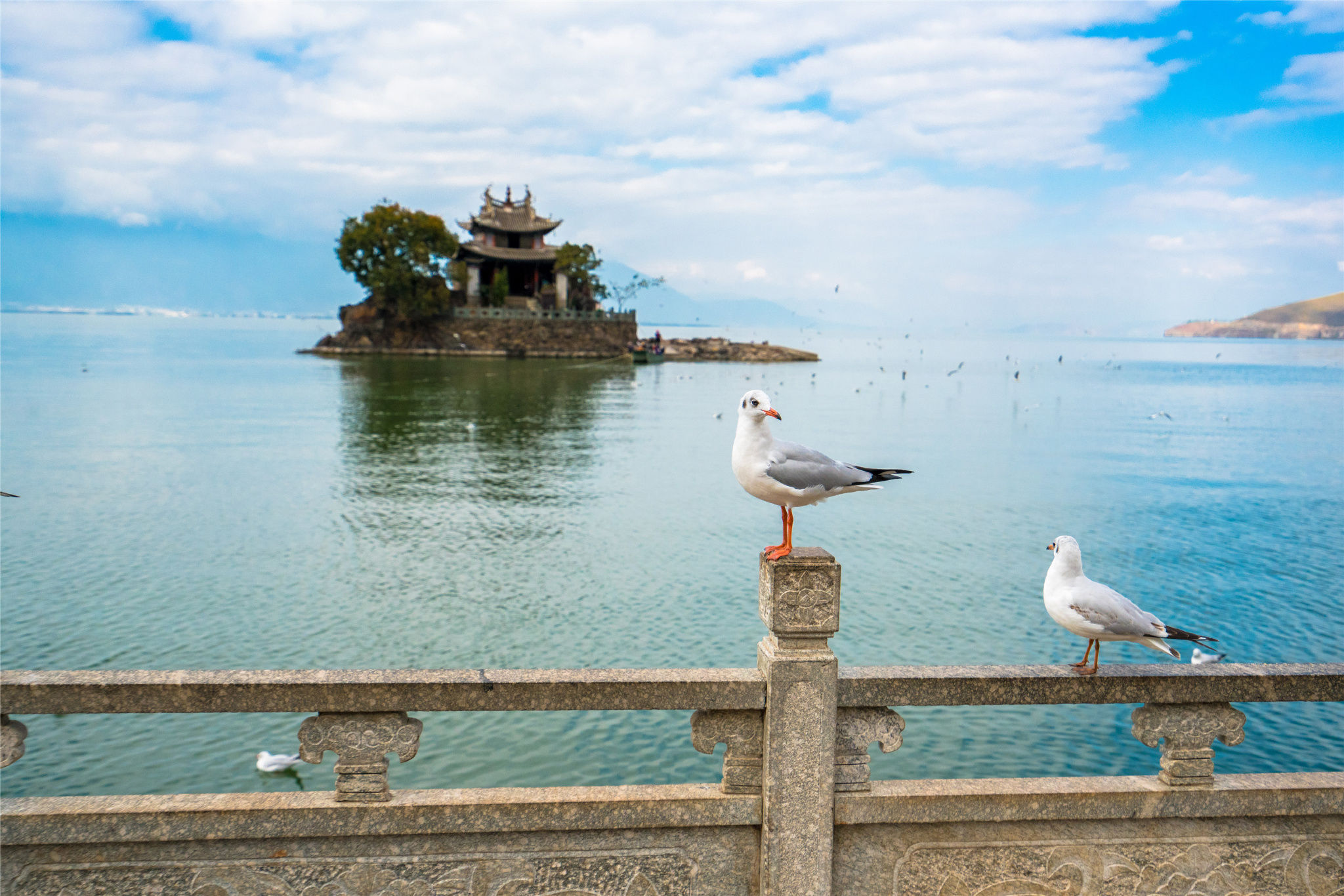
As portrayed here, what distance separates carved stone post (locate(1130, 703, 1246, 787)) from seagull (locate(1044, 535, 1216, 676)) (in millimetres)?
302

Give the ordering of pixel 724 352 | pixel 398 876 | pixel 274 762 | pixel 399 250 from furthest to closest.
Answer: pixel 724 352 → pixel 399 250 → pixel 274 762 → pixel 398 876

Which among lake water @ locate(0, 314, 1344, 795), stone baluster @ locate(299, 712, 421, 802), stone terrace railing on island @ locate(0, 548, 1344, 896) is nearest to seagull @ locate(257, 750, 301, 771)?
lake water @ locate(0, 314, 1344, 795)

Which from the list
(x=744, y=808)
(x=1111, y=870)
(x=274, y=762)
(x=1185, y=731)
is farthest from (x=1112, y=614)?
(x=274, y=762)

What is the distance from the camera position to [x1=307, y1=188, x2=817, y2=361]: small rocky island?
2904 inches

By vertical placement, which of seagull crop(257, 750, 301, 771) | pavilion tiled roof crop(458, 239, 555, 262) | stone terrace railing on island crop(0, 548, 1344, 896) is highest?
pavilion tiled roof crop(458, 239, 555, 262)

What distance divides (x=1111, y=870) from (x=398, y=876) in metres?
3.75

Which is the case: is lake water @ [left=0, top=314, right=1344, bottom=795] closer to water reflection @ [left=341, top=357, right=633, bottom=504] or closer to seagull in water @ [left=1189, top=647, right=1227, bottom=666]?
water reflection @ [left=341, top=357, right=633, bottom=504]

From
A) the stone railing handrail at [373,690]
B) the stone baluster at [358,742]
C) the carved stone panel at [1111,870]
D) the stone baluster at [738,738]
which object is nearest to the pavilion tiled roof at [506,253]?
the stone railing handrail at [373,690]

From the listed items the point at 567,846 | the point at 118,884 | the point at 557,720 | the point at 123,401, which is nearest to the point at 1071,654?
the point at 557,720

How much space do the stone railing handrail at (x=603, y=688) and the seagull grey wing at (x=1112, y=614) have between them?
0.21 meters

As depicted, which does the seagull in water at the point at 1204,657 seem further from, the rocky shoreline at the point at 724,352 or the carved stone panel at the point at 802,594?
the rocky shoreline at the point at 724,352

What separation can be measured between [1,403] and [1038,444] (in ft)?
171

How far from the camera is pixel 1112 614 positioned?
4625 millimetres

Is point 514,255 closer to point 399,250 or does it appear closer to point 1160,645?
point 399,250
